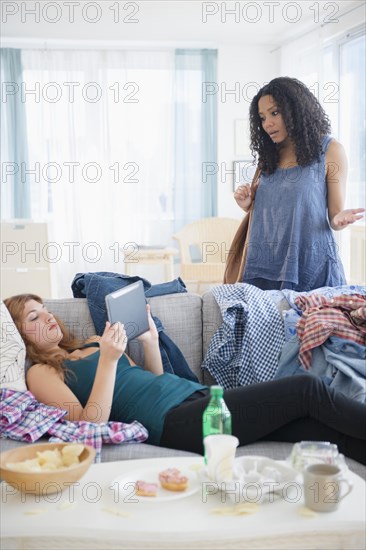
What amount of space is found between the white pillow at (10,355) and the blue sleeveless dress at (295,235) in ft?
3.67

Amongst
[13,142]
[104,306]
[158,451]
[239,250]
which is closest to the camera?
[158,451]

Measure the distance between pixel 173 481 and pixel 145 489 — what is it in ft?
0.22

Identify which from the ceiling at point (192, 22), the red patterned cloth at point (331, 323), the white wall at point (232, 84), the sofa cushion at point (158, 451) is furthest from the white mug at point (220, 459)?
the white wall at point (232, 84)

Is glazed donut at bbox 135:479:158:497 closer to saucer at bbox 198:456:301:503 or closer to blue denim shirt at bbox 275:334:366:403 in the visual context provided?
saucer at bbox 198:456:301:503

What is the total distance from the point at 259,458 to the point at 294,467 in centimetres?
9

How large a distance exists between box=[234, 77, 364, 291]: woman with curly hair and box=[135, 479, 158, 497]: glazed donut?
1.51 m

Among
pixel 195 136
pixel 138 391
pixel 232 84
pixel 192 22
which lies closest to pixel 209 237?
pixel 195 136

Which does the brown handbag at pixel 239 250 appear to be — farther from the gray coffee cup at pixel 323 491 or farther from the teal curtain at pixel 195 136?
the teal curtain at pixel 195 136

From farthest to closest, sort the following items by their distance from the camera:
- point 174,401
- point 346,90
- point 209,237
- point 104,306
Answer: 1. point 209,237
2. point 346,90
3. point 104,306
4. point 174,401

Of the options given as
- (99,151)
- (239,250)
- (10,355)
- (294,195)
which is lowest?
(10,355)

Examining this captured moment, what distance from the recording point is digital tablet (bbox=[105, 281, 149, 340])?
220 cm

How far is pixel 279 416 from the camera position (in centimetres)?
214

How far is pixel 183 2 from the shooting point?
5.80 metres

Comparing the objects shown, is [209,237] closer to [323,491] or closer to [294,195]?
[294,195]
